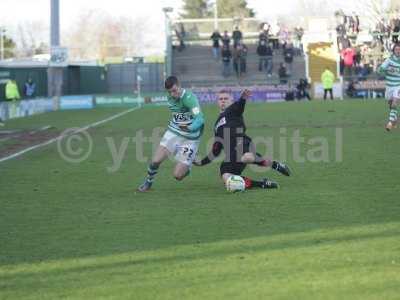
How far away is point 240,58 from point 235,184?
129 feet

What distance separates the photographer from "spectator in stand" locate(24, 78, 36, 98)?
4422 centimetres

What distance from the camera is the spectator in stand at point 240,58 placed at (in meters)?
50.7

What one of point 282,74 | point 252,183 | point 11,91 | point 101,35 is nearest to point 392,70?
point 252,183

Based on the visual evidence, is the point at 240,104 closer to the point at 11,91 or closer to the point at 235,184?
the point at 235,184

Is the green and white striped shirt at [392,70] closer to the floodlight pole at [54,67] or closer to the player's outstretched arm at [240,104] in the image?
the player's outstretched arm at [240,104]

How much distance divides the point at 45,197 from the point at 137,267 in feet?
17.3

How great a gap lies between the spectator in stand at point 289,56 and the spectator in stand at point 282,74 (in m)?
0.74

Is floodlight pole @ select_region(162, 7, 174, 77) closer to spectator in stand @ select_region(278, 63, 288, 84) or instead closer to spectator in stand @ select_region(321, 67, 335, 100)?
spectator in stand @ select_region(278, 63, 288, 84)

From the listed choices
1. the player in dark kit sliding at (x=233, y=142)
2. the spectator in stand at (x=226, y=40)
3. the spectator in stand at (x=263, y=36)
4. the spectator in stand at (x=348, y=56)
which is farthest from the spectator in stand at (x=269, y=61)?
the player in dark kit sliding at (x=233, y=142)

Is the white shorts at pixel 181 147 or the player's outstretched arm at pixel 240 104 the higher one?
the player's outstretched arm at pixel 240 104

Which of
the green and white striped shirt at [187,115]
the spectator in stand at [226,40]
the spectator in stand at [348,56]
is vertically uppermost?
the spectator in stand at [226,40]

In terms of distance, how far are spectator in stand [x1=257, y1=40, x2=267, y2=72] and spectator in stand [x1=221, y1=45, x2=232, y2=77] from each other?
1.66 m

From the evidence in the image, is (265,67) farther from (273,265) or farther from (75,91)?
(273,265)

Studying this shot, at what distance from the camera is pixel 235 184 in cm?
1245
